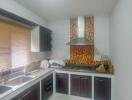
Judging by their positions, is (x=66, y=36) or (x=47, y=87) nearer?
(x=47, y=87)

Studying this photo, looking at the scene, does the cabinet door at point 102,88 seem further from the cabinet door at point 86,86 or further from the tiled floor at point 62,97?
the tiled floor at point 62,97

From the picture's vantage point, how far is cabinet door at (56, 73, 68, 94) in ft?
10.3

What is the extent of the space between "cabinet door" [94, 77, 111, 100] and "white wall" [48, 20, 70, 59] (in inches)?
54.5

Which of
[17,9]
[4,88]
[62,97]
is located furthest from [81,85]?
[17,9]

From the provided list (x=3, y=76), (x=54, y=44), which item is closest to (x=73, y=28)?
(x=54, y=44)

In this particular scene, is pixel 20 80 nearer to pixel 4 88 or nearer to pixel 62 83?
pixel 4 88

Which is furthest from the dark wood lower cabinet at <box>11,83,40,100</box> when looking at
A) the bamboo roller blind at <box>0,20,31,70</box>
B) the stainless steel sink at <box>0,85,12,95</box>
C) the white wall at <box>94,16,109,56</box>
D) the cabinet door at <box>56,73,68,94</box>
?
the white wall at <box>94,16,109,56</box>

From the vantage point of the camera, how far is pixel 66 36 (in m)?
3.84

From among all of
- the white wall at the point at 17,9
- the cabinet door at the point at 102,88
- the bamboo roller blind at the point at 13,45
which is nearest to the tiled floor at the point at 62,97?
the cabinet door at the point at 102,88

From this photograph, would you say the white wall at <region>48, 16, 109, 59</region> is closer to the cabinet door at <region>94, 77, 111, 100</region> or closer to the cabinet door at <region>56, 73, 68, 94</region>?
the cabinet door at <region>56, 73, 68, 94</region>

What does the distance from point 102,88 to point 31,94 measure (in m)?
1.72

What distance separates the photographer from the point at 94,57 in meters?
3.50

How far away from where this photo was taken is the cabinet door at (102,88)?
2738 millimetres

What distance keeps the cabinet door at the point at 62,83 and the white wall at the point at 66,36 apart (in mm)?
834
